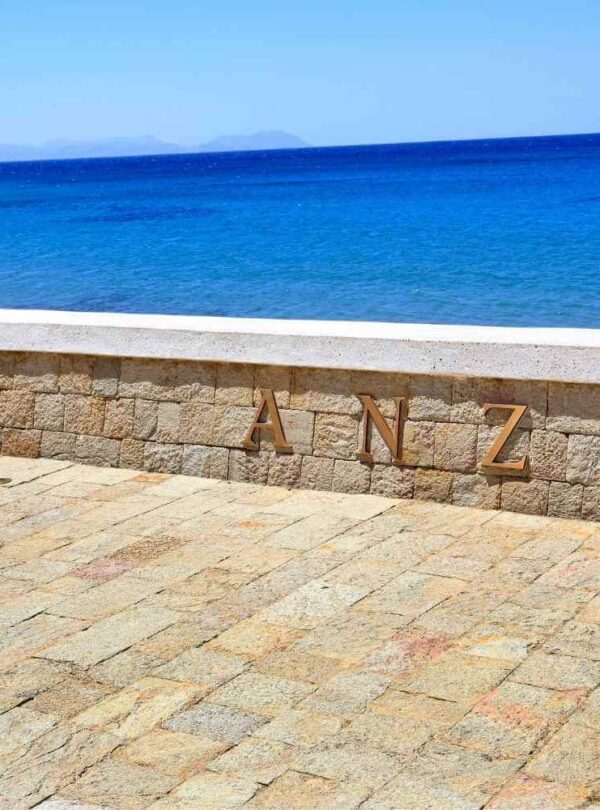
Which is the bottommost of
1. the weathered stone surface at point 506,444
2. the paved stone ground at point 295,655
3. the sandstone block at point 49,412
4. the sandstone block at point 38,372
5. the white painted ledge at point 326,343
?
the paved stone ground at point 295,655

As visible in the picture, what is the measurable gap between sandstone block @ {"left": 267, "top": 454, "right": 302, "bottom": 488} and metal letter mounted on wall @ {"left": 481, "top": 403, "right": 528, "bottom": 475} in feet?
3.50

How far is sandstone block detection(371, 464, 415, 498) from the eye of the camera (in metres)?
6.39

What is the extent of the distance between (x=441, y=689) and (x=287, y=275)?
26989 mm

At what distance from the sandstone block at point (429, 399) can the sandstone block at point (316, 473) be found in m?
0.57

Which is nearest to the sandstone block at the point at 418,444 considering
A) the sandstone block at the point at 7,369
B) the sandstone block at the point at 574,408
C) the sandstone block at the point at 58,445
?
the sandstone block at the point at 574,408

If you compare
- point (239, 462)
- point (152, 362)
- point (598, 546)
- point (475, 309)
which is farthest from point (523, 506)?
point (475, 309)

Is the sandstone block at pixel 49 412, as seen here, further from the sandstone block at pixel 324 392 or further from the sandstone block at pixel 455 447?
the sandstone block at pixel 455 447

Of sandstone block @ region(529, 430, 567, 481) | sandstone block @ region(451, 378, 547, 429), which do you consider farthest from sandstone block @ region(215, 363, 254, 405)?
sandstone block @ region(529, 430, 567, 481)

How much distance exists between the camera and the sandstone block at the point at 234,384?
6.65 m

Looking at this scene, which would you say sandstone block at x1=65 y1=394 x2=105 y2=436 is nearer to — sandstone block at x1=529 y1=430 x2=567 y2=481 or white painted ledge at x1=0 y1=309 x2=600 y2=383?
white painted ledge at x1=0 y1=309 x2=600 y2=383

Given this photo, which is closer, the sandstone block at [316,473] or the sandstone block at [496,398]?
the sandstone block at [496,398]

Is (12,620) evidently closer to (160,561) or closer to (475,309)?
(160,561)

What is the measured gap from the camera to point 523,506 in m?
6.12

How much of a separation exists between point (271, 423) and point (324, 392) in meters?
0.36
